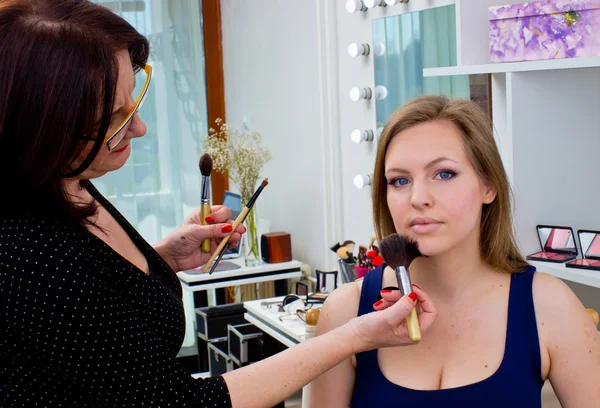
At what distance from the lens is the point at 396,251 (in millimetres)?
1121

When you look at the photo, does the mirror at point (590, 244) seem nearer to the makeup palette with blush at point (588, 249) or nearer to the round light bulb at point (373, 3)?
the makeup palette with blush at point (588, 249)

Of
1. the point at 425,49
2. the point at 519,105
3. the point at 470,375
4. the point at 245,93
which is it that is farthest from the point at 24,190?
the point at 245,93

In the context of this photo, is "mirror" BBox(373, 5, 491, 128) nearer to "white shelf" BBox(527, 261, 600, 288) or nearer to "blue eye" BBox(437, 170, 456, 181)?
"white shelf" BBox(527, 261, 600, 288)

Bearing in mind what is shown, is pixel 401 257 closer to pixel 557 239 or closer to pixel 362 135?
pixel 557 239

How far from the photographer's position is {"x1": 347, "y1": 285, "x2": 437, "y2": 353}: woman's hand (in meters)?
1.03

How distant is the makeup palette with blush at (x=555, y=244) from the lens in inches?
67.8

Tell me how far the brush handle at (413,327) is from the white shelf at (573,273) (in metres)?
0.67

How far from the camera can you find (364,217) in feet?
8.97

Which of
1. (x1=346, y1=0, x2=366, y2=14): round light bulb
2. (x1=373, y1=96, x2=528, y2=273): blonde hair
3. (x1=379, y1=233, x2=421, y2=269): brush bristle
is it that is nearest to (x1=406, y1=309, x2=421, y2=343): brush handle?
(x1=379, y1=233, x2=421, y2=269): brush bristle

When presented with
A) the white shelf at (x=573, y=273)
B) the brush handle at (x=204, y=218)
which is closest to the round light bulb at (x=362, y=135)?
the white shelf at (x=573, y=273)

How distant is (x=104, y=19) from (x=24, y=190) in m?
0.24

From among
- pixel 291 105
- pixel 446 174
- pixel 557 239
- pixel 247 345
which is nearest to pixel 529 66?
pixel 557 239

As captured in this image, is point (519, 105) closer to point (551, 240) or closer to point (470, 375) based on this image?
point (551, 240)

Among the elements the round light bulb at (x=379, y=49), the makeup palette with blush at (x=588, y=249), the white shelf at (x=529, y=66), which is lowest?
the makeup palette with blush at (x=588, y=249)
